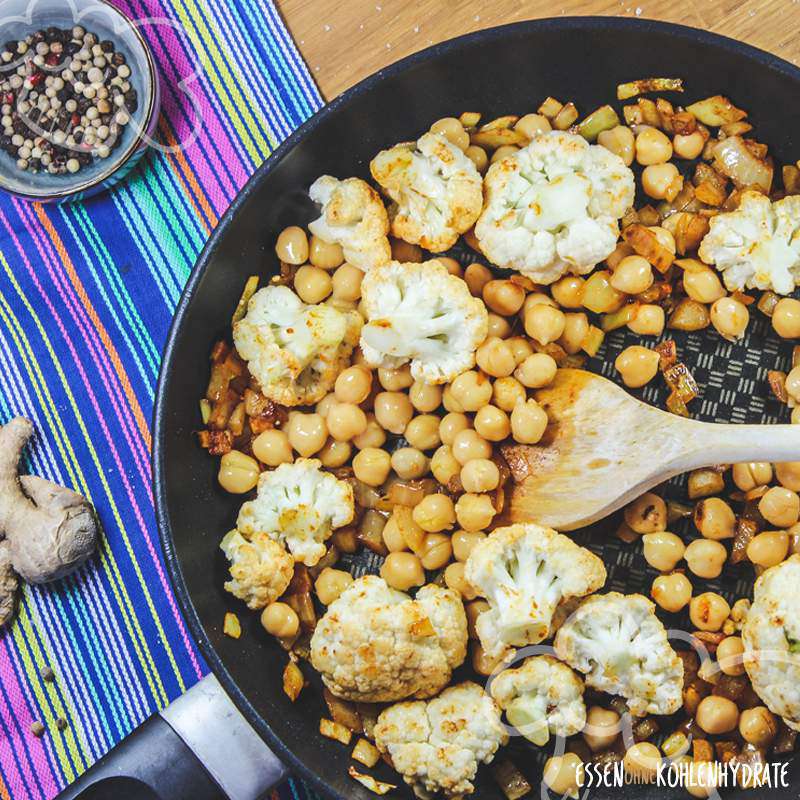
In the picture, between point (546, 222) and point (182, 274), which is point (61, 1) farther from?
point (546, 222)

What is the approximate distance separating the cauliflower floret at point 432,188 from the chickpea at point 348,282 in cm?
14

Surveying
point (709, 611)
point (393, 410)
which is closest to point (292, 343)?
point (393, 410)

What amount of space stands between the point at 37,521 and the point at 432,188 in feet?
4.12

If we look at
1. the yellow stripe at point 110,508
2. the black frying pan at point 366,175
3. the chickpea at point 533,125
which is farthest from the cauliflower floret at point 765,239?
the yellow stripe at point 110,508

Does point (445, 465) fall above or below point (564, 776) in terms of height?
above

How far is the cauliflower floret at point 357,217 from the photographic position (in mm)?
2303

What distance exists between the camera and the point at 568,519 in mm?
2223

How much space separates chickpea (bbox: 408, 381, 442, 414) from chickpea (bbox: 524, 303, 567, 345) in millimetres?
274

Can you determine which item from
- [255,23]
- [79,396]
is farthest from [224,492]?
[255,23]

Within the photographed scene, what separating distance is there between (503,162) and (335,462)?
0.83m

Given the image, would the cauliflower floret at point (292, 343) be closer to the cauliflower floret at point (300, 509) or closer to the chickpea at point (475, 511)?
the cauliflower floret at point (300, 509)

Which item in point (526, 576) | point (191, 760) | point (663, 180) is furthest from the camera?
point (663, 180)

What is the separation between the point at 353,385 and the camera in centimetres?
231

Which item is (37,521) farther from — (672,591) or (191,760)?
(672,591)
